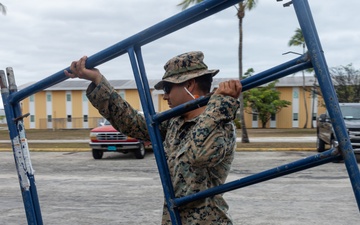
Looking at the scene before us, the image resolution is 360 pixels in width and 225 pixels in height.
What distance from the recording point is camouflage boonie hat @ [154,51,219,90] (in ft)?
7.27

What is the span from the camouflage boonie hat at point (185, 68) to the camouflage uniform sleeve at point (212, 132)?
0.40m

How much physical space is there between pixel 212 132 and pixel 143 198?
20.5ft

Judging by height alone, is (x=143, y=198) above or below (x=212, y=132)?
below

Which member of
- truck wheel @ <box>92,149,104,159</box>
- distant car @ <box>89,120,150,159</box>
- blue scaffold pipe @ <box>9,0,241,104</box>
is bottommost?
truck wheel @ <box>92,149,104,159</box>

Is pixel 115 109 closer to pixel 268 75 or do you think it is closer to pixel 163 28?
pixel 163 28

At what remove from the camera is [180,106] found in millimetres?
1797

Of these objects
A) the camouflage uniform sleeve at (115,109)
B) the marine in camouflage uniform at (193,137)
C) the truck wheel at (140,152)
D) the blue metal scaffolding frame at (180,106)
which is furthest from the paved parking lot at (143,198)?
the blue metal scaffolding frame at (180,106)

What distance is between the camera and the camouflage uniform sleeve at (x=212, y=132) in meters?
1.81

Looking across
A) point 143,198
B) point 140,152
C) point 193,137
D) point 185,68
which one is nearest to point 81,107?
point 140,152

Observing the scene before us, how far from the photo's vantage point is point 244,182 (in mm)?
1731

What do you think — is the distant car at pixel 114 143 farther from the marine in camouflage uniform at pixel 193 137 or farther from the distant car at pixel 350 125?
the marine in camouflage uniform at pixel 193 137

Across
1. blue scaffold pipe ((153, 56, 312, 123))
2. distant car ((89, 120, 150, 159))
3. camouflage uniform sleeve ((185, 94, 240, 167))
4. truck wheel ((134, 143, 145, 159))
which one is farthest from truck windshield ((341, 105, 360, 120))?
blue scaffold pipe ((153, 56, 312, 123))

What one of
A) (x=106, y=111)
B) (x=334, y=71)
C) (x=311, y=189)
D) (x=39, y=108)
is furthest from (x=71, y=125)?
(x=106, y=111)

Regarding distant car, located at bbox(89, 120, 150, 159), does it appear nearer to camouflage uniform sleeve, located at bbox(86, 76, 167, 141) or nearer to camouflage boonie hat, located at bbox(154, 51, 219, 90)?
camouflage uniform sleeve, located at bbox(86, 76, 167, 141)
